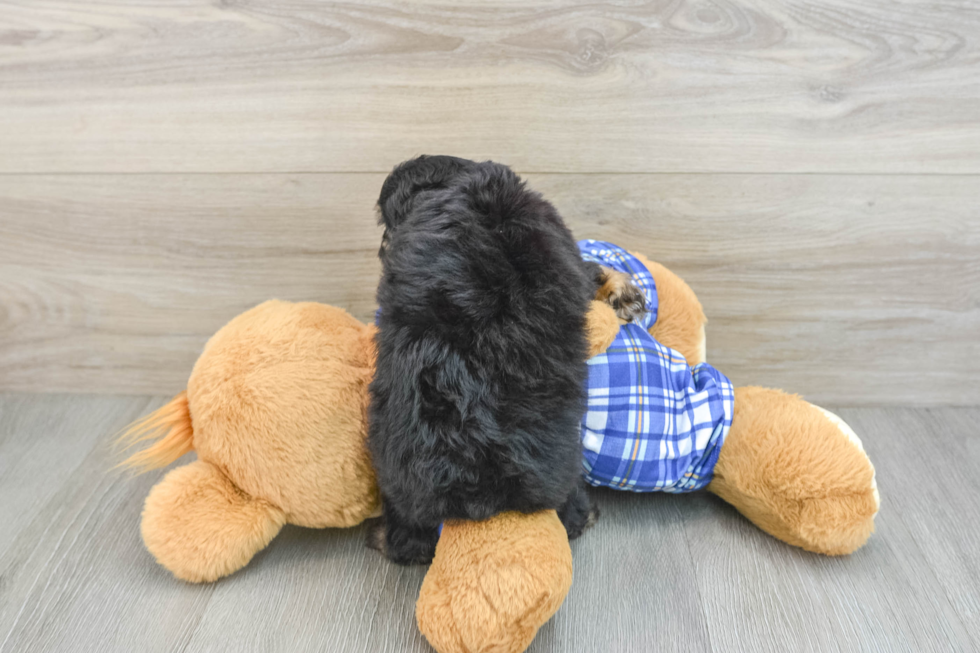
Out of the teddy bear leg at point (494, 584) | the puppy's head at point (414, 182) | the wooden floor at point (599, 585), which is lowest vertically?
the wooden floor at point (599, 585)

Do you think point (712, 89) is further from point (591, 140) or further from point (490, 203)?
point (490, 203)

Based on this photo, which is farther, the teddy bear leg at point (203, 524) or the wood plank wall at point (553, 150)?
the wood plank wall at point (553, 150)

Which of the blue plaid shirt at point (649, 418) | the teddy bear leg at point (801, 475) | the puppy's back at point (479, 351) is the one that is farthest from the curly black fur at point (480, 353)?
the teddy bear leg at point (801, 475)

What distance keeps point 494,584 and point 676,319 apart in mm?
431

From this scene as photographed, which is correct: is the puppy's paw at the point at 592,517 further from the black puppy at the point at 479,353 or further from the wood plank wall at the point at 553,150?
the wood plank wall at the point at 553,150

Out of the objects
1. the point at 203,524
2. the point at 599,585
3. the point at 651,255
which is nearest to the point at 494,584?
the point at 599,585

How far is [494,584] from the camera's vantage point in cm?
57

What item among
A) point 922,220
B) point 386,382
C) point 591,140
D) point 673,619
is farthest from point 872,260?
point 386,382

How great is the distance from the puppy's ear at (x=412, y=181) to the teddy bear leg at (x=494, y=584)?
0.31 meters

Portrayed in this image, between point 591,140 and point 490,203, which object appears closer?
point 490,203

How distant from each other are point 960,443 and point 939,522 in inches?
8.1

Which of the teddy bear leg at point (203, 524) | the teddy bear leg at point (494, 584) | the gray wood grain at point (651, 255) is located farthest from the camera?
the gray wood grain at point (651, 255)

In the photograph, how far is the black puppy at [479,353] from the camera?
0.57 m

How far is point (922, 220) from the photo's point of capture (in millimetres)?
903
